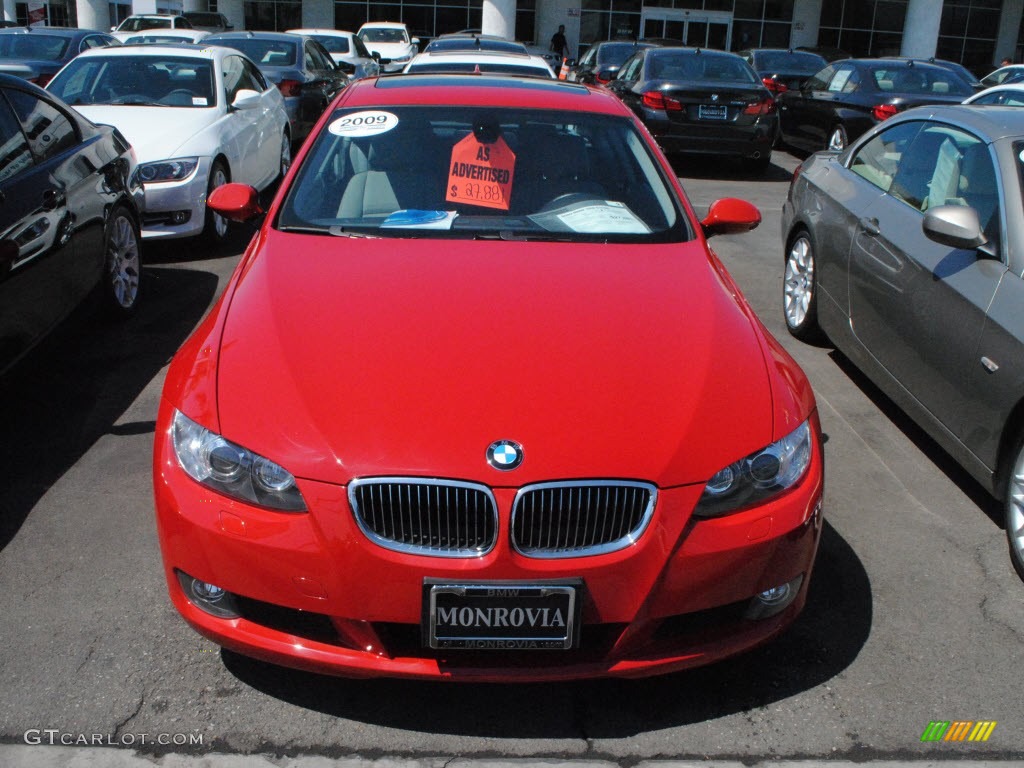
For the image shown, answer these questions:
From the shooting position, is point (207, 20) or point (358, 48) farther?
point (207, 20)

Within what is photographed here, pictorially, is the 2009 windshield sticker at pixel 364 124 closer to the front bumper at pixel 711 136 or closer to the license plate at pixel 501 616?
the license plate at pixel 501 616

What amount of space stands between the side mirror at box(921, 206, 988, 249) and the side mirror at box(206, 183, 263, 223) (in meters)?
2.75

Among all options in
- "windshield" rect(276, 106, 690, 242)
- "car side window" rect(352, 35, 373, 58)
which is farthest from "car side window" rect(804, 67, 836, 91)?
"windshield" rect(276, 106, 690, 242)

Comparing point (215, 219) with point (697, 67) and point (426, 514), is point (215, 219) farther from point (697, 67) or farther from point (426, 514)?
point (697, 67)

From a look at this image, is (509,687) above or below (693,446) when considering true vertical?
below

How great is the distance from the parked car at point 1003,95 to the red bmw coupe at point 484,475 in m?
7.78

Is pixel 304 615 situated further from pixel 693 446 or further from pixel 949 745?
pixel 949 745

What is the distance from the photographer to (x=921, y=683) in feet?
10.5

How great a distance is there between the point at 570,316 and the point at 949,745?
1.62m

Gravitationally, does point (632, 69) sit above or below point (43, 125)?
below

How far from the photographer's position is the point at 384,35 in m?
28.8

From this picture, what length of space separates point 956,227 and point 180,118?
6213 mm

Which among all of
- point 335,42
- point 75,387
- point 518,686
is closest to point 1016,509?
point 518,686

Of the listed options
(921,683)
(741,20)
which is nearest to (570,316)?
(921,683)
